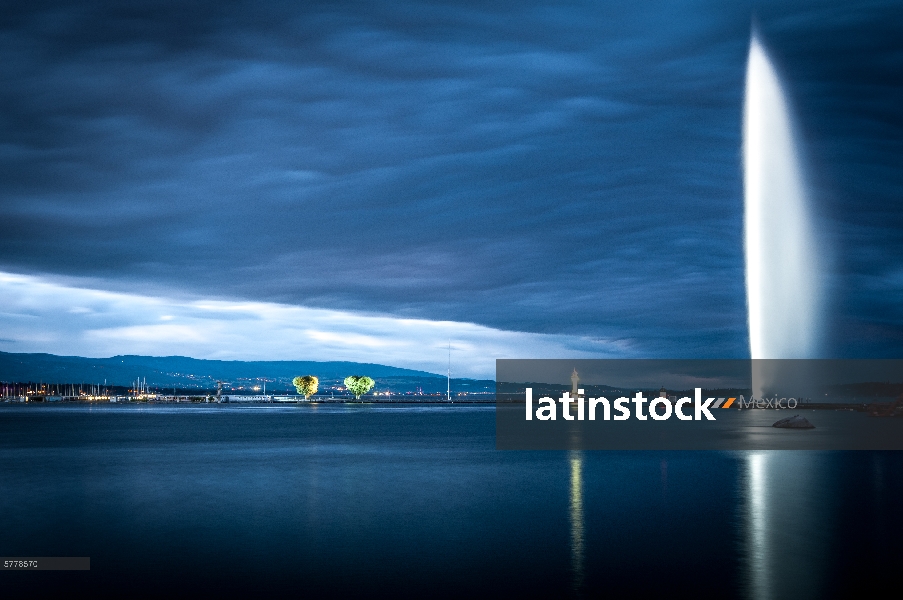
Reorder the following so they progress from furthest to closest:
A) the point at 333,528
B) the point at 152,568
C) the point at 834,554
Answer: the point at 333,528, the point at 834,554, the point at 152,568

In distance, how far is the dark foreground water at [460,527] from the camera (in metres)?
20.1

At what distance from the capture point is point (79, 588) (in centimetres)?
1942

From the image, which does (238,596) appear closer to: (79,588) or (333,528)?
(79,588)

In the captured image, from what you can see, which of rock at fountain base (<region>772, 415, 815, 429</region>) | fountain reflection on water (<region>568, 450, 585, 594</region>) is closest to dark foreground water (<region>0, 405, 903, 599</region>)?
fountain reflection on water (<region>568, 450, 585, 594</region>)

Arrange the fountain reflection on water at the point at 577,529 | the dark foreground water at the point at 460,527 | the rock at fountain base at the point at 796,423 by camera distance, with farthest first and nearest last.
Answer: the rock at fountain base at the point at 796,423 → the fountain reflection on water at the point at 577,529 → the dark foreground water at the point at 460,527

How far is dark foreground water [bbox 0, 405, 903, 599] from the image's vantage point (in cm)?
2012

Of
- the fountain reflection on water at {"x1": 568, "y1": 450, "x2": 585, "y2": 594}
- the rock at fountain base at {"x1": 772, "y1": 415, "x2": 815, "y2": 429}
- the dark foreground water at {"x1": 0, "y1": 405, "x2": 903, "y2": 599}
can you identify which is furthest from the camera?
the rock at fountain base at {"x1": 772, "y1": 415, "x2": 815, "y2": 429}

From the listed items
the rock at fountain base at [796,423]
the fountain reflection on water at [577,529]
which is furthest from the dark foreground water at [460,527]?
the rock at fountain base at [796,423]

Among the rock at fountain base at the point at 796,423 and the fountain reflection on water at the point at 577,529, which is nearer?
the fountain reflection on water at the point at 577,529

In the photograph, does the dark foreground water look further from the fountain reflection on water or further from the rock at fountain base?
the rock at fountain base

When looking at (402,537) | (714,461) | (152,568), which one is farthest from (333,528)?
(714,461)

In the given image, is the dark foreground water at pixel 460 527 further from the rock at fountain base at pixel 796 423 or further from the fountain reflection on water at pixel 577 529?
the rock at fountain base at pixel 796 423

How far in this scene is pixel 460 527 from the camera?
29250mm

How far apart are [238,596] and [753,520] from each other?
19378 mm
